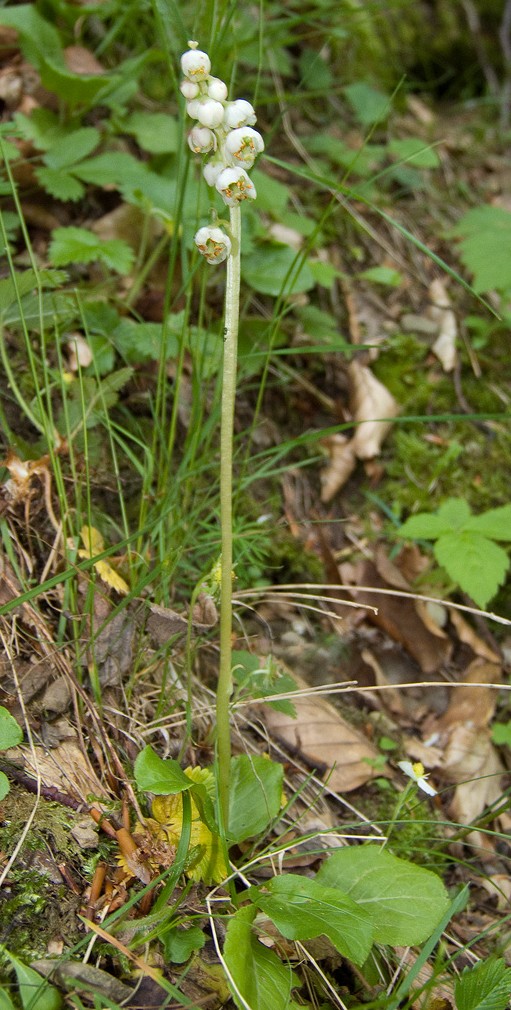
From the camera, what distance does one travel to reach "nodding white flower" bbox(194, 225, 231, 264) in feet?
4.11

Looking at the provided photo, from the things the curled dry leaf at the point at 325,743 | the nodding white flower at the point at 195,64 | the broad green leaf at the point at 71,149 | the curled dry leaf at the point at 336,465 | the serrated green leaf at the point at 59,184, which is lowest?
the curled dry leaf at the point at 325,743

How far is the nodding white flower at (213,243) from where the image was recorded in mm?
1254

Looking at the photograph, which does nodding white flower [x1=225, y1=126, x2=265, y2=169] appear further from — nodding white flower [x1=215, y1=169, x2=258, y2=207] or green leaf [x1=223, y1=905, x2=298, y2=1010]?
green leaf [x1=223, y1=905, x2=298, y2=1010]

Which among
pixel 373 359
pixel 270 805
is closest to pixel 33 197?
pixel 373 359

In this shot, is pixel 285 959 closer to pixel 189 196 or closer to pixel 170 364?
pixel 170 364

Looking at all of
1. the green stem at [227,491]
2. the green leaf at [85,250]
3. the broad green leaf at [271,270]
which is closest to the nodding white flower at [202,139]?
the green stem at [227,491]

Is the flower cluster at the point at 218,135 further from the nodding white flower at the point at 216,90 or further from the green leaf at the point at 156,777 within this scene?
the green leaf at the point at 156,777

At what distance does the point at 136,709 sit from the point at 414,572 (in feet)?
3.94

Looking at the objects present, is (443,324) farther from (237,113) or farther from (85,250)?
(237,113)

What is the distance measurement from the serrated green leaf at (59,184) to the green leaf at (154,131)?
33cm

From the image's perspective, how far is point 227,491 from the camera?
4.48 ft

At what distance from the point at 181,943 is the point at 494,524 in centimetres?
144

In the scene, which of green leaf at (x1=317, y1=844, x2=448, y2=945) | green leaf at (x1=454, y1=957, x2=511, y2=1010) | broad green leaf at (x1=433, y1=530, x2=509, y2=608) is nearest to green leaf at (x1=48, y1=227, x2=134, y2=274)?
broad green leaf at (x1=433, y1=530, x2=509, y2=608)

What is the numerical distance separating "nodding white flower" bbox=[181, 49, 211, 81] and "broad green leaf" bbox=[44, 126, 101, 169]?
4.03 feet
